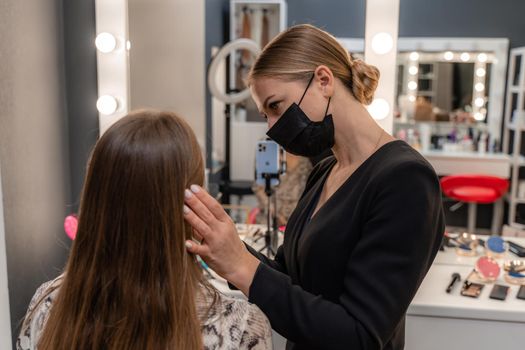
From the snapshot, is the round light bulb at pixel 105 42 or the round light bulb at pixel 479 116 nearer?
the round light bulb at pixel 105 42

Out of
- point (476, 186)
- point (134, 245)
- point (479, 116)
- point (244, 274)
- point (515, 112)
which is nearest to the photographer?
point (134, 245)

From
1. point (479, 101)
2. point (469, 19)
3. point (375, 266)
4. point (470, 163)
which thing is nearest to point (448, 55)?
point (479, 101)

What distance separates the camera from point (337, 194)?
0.96 m

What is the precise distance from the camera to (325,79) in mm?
982

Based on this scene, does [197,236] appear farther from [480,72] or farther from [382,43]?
[480,72]

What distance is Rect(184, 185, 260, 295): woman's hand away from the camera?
0.75 m

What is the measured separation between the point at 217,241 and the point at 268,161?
89 centimetres

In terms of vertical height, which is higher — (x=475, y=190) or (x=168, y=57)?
(x=168, y=57)

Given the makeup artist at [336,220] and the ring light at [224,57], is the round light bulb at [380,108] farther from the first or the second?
the makeup artist at [336,220]

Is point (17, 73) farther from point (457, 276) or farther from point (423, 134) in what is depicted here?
point (423, 134)

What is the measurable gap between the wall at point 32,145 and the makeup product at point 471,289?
1.37 metres

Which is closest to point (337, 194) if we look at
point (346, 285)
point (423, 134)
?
point (346, 285)

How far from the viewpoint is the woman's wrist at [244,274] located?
2.75 feet

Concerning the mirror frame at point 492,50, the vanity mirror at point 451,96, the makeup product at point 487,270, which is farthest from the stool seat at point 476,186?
the makeup product at point 487,270
